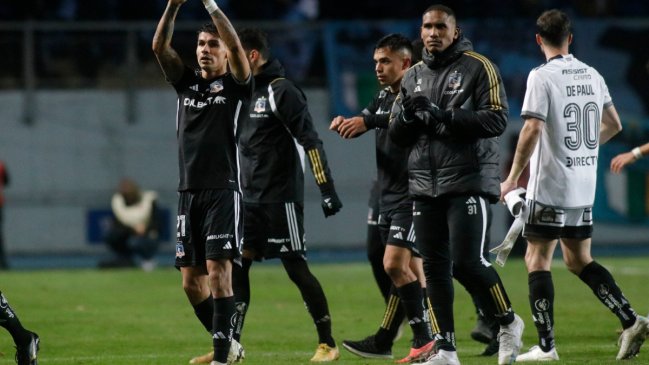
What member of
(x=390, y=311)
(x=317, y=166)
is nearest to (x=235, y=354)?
(x=390, y=311)

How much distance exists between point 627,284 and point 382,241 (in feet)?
23.8

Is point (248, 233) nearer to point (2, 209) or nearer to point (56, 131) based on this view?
point (2, 209)

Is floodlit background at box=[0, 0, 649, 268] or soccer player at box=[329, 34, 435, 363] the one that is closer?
soccer player at box=[329, 34, 435, 363]

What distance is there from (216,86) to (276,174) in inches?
59.6

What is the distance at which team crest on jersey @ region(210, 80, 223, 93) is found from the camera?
8547 millimetres

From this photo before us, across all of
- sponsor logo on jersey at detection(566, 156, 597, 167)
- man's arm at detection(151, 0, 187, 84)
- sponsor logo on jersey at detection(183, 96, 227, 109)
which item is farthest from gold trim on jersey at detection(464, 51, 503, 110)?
man's arm at detection(151, 0, 187, 84)

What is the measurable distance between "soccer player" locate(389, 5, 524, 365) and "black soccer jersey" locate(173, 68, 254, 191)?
3.56 feet

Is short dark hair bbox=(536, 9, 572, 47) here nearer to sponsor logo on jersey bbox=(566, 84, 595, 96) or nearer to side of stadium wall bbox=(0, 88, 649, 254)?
sponsor logo on jersey bbox=(566, 84, 595, 96)

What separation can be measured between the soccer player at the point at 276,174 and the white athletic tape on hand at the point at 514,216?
1.48m

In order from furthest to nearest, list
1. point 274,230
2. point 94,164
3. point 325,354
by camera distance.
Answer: point 94,164
point 274,230
point 325,354

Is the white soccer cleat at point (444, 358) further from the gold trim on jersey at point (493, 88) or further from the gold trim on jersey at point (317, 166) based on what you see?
the gold trim on jersey at point (317, 166)

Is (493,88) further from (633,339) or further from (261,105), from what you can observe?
(261,105)

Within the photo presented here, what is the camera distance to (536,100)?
875 cm

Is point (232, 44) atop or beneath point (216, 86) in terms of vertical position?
atop
